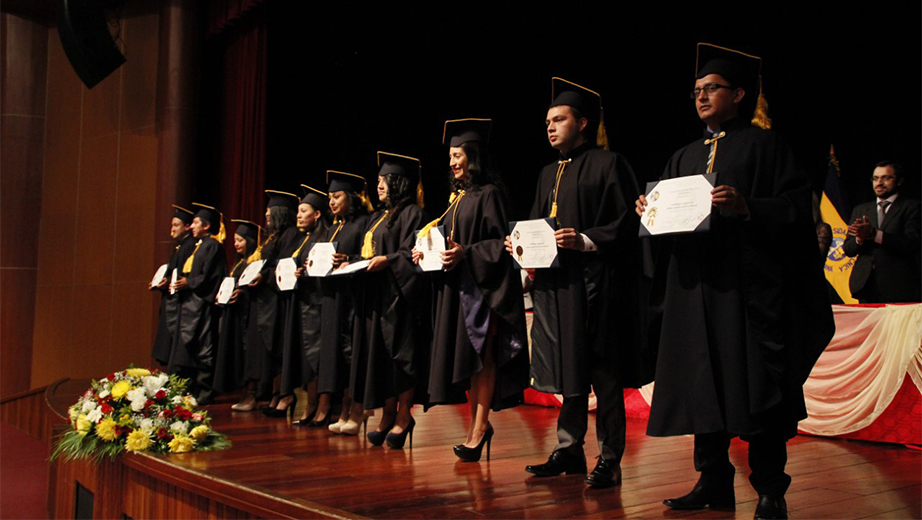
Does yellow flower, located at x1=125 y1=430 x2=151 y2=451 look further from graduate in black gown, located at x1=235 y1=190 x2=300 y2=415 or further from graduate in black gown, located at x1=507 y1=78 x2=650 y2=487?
graduate in black gown, located at x1=507 y1=78 x2=650 y2=487

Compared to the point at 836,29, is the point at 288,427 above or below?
below

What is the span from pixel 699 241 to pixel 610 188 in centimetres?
70

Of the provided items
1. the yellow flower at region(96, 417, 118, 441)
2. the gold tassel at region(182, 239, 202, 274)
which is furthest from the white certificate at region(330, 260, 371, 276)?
the gold tassel at region(182, 239, 202, 274)

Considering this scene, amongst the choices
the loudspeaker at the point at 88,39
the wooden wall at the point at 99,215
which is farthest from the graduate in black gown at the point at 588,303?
the loudspeaker at the point at 88,39

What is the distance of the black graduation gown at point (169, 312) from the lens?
688 cm

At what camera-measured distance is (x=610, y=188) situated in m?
3.16

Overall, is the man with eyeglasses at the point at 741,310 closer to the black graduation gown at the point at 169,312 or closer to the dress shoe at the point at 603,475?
the dress shoe at the point at 603,475

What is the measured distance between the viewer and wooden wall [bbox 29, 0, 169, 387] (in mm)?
9305

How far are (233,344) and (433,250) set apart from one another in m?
3.36

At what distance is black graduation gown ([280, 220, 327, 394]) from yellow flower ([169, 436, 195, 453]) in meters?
1.11

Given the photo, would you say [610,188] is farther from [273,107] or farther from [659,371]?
[273,107]

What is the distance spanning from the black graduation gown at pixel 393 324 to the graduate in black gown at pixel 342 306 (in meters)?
0.20

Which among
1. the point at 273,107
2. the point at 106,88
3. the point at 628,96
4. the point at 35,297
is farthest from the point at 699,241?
the point at 35,297

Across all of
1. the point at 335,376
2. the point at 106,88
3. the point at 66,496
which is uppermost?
the point at 106,88
